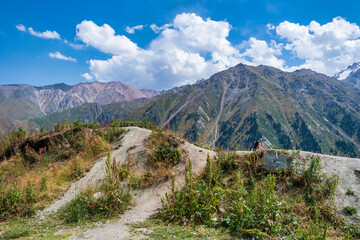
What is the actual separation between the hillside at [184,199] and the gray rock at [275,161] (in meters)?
0.05

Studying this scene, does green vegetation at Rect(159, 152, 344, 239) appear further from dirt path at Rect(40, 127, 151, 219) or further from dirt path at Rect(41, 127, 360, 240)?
dirt path at Rect(40, 127, 151, 219)

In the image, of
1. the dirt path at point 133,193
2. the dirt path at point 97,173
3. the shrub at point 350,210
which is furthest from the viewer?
the dirt path at point 97,173

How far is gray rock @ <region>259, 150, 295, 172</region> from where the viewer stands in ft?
30.5

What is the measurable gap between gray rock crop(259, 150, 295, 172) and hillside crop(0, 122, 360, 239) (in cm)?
5

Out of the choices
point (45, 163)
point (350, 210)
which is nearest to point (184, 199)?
point (350, 210)

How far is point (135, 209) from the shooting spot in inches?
305

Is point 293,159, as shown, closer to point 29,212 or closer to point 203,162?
point 203,162

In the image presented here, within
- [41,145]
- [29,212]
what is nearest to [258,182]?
[29,212]

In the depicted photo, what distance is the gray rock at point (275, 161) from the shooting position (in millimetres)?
9295

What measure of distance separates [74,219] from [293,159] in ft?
31.7

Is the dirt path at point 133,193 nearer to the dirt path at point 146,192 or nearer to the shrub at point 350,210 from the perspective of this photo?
the dirt path at point 146,192

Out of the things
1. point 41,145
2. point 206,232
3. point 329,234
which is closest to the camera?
point 206,232

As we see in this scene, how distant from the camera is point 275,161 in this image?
9531 millimetres

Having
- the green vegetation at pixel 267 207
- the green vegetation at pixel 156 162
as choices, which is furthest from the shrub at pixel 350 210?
the green vegetation at pixel 156 162
